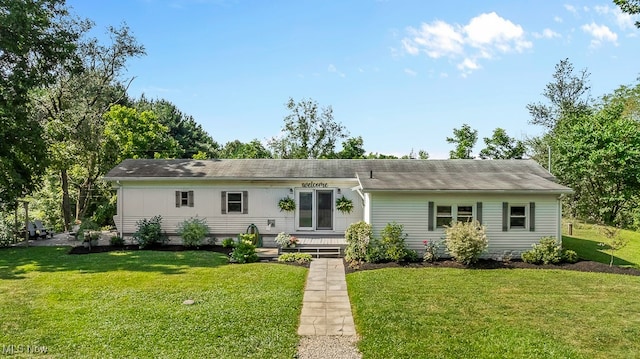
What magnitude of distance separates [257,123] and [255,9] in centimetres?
2165

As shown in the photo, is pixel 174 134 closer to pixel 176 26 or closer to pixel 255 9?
pixel 176 26

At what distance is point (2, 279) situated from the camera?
33.3ft

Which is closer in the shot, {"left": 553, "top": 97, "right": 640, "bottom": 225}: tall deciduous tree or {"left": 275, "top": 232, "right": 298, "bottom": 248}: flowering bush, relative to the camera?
{"left": 275, "top": 232, "right": 298, "bottom": 248}: flowering bush

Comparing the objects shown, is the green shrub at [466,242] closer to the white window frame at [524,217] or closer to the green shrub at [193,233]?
the white window frame at [524,217]

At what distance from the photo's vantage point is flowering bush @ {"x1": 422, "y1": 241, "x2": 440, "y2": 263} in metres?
12.4

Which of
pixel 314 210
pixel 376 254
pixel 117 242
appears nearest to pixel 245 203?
pixel 314 210

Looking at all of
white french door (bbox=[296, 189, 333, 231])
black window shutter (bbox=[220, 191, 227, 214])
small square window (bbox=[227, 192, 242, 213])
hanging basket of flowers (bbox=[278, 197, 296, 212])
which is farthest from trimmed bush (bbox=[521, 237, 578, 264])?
black window shutter (bbox=[220, 191, 227, 214])

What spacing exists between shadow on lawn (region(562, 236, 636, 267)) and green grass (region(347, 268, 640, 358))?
2.79 m

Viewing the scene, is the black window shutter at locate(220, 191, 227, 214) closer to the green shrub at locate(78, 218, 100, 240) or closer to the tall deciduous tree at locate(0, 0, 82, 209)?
the green shrub at locate(78, 218, 100, 240)

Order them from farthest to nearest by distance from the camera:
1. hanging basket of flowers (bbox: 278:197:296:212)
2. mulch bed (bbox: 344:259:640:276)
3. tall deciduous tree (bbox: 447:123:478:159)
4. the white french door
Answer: tall deciduous tree (bbox: 447:123:478:159) < the white french door < hanging basket of flowers (bbox: 278:197:296:212) < mulch bed (bbox: 344:259:640:276)

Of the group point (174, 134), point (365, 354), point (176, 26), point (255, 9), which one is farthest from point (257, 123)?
point (365, 354)

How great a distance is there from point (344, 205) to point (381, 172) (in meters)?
2.47

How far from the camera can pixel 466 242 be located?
11.6m

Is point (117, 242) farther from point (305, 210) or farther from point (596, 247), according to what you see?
point (596, 247)
